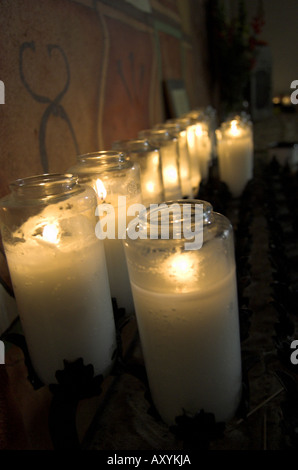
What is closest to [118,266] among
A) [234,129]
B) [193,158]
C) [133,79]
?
[193,158]

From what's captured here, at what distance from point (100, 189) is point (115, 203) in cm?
5

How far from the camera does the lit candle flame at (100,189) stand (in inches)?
21.8

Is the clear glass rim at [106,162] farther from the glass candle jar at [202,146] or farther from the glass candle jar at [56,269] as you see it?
the glass candle jar at [202,146]

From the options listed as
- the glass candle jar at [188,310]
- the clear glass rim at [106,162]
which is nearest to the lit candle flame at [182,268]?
the glass candle jar at [188,310]

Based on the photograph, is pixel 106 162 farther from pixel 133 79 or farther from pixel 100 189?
pixel 133 79

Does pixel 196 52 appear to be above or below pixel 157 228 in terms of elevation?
above

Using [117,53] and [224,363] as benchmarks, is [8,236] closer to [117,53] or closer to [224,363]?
[224,363]

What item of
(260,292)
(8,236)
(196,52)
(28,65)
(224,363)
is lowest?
(260,292)

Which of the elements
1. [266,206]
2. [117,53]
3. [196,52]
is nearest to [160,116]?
[117,53]

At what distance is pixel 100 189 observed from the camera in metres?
0.56

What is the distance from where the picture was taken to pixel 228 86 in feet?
11.7

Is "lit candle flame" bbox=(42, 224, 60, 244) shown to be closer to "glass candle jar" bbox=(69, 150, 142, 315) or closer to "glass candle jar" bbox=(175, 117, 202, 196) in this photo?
"glass candle jar" bbox=(69, 150, 142, 315)

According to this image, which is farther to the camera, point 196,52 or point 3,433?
point 196,52

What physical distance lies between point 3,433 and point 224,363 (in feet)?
0.98
